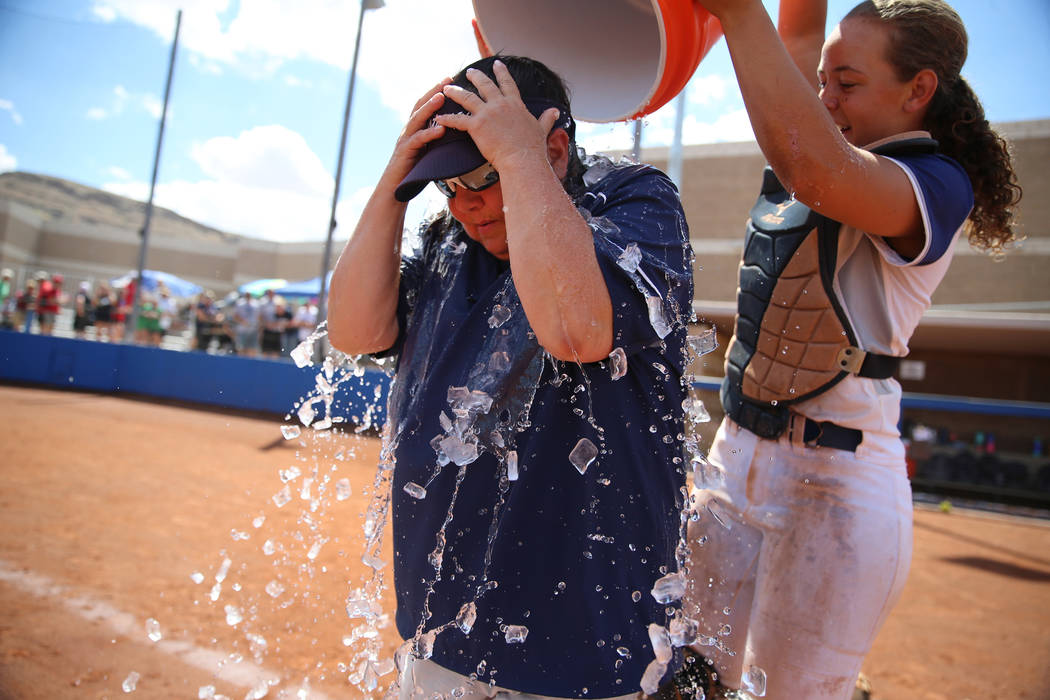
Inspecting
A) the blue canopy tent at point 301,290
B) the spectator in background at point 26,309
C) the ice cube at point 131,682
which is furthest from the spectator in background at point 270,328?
the ice cube at point 131,682

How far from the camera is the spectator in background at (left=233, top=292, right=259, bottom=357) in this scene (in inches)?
663

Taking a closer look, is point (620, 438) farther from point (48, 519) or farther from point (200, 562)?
point (48, 519)

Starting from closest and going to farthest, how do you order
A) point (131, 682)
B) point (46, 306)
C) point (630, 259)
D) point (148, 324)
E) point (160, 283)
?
point (630, 259), point (131, 682), point (46, 306), point (148, 324), point (160, 283)

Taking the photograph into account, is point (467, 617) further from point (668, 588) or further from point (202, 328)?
point (202, 328)

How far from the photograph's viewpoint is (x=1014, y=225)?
6.37ft

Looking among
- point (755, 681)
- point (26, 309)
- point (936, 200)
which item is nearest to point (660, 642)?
point (755, 681)

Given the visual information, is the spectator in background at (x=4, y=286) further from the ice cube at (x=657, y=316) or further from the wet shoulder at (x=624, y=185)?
the ice cube at (x=657, y=316)

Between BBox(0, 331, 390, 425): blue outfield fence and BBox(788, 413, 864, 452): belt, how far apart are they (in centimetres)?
1171

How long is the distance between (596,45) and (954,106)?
0.91m

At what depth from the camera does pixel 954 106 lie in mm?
1729

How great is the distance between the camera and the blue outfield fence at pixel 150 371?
1301 cm

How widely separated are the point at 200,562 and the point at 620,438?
382 centimetres

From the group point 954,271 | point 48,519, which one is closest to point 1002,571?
point 48,519

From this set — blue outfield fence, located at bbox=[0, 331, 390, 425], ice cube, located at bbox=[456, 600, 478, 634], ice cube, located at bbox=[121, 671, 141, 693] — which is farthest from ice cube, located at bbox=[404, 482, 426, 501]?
blue outfield fence, located at bbox=[0, 331, 390, 425]
